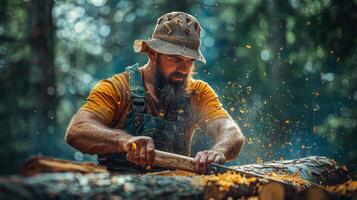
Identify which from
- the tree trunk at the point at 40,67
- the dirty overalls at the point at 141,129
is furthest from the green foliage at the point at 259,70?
the dirty overalls at the point at 141,129

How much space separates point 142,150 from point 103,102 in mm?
983

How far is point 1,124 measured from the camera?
883cm

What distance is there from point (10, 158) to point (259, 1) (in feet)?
20.9

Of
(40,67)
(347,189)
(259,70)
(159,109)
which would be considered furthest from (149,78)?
(259,70)

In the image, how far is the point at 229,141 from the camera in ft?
14.6

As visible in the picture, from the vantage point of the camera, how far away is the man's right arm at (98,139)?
3773mm

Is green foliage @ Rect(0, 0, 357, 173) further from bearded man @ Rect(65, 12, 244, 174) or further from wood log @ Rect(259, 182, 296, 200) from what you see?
wood log @ Rect(259, 182, 296, 200)

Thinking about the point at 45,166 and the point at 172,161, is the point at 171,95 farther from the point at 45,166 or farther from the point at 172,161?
the point at 45,166

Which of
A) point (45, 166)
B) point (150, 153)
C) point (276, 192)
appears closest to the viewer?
point (45, 166)

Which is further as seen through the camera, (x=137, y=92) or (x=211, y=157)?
(x=137, y=92)

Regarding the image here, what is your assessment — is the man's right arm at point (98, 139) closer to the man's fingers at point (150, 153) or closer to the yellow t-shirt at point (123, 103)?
the man's fingers at point (150, 153)

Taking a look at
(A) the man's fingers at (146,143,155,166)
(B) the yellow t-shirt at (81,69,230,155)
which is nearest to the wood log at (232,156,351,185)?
(B) the yellow t-shirt at (81,69,230,155)

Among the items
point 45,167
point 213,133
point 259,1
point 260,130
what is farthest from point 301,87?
point 45,167

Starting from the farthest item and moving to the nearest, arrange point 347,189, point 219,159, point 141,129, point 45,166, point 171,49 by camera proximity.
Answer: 1. point 171,49
2. point 141,129
3. point 219,159
4. point 347,189
5. point 45,166
